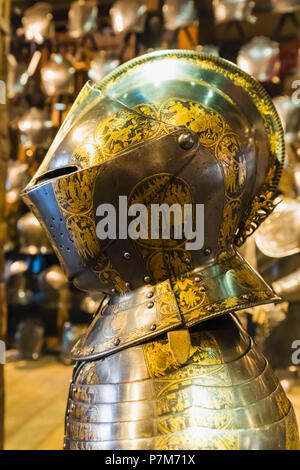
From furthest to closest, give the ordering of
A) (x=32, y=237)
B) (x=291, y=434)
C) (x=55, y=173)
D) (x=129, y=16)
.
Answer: (x=32, y=237)
(x=129, y=16)
(x=55, y=173)
(x=291, y=434)

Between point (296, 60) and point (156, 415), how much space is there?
3.09 metres

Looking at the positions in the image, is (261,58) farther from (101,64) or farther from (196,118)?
(196,118)

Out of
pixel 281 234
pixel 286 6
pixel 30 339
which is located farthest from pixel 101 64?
pixel 30 339

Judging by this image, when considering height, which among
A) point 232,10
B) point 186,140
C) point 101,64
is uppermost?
point 101,64

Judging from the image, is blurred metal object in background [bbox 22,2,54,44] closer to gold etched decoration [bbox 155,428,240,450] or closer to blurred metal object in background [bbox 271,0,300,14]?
blurred metal object in background [bbox 271,0,300,14]

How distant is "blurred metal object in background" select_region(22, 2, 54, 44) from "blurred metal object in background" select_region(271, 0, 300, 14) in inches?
70.7

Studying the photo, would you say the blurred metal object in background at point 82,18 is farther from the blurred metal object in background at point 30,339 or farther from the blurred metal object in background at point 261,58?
the blurred metal object in background at point 30,339

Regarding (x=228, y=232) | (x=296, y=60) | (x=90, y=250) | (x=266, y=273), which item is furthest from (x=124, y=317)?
(x=296, y=60)

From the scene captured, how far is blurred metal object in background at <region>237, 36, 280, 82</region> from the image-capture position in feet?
11.1

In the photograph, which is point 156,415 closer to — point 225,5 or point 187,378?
point 187,378

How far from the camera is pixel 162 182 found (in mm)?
1103

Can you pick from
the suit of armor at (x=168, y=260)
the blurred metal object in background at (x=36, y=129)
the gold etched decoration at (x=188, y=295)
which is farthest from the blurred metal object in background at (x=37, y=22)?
the gold etched decoration at (x=188, y=295)

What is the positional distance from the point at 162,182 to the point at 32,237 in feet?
9.56

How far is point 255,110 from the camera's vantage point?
4.09ft
